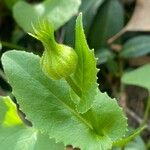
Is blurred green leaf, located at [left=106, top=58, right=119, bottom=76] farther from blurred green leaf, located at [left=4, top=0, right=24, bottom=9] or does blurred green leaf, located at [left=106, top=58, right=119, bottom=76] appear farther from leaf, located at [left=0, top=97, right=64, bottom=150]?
leaf, located at [left=0, top=97, right=64, bottom=150]

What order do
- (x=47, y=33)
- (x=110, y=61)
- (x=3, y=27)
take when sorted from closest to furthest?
1. (x=47, y=33)
2. (x=110, y=61)
3. (x=3, y=27)

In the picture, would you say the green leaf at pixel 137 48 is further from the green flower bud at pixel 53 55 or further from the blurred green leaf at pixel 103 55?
the green flower bud at pixel 53 55

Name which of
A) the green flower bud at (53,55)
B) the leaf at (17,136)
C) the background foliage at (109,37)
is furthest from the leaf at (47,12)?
the green flower bud at (53,55)

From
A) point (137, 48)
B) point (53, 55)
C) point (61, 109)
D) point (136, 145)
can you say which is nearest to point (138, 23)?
point (137, 48)

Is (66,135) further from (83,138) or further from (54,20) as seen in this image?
(54,20)

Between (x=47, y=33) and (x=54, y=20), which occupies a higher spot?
(x=47, y=33)

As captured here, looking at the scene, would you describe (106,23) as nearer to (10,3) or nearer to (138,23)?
(138,23)

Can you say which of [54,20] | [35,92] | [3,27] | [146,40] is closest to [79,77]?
[35,92]
